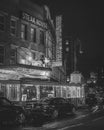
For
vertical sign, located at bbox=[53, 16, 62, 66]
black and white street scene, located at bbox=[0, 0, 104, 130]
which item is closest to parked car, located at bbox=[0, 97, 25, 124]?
black and white street scene, located at bbox=[0, 0, 104, 130]

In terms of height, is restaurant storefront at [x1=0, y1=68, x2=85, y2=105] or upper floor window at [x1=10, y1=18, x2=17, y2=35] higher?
upper floor window at [x1=10, y1=18, x2=17, y2=35]

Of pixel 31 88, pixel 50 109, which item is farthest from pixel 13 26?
pixel 50 109

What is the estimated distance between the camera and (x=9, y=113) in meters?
16.8

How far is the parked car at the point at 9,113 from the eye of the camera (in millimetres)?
16469

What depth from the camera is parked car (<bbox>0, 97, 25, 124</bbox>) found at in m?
16.5

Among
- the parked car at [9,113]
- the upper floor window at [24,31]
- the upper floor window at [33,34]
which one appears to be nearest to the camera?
the parked car at [9,113]

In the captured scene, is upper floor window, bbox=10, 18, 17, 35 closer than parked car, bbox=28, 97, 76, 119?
No

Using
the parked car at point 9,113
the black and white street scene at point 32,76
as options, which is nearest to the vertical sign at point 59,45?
the black and white street scene at point 32,76

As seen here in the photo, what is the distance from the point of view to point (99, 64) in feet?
265

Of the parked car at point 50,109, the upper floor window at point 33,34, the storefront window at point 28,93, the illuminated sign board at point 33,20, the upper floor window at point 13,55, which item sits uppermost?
the illuminated sign board at point 33,20

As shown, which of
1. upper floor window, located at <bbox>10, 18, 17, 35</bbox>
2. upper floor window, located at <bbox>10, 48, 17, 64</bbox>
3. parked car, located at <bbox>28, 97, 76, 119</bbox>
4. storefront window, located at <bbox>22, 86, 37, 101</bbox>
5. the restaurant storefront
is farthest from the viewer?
upper floor window, located at <bbox>10, 18, 17, 35</bbox>

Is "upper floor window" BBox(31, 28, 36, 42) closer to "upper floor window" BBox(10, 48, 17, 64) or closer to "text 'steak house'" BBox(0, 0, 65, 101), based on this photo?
"text 'steak house'" BBox(0, 0, 65, 101)

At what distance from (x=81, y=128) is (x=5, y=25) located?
16.0 meters

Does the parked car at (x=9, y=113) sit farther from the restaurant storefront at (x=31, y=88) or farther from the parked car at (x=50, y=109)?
the restaurant storefront at (x=31, y=88)
